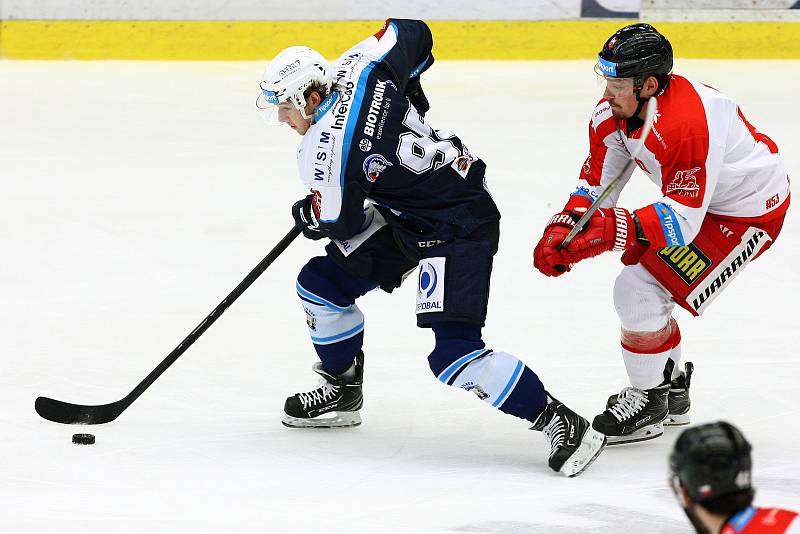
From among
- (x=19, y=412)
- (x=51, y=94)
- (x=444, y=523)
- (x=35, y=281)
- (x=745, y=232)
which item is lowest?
(x=51, y=94)

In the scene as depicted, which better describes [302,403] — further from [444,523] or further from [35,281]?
[35,281]

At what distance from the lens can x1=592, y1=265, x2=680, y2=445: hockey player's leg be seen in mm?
3312

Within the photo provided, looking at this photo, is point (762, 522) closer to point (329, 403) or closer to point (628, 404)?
point (628, 404)

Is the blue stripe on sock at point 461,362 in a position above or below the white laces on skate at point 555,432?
above

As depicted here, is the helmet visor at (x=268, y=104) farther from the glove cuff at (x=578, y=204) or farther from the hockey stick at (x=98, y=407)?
the glove cuff at (x=578, y=204)

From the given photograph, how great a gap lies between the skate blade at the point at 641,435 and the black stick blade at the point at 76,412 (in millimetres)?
1308

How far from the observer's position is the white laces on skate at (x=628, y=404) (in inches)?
134

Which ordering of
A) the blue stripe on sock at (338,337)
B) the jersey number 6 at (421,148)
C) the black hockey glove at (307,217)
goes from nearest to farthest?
the jersey number 6 at (421,148)
the black hockey glove at (307,217)
the blue stripe on sock at (338,337)

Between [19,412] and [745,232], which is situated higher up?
[745,232]

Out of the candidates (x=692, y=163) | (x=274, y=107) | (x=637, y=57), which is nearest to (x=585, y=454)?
(x=692, y=163)

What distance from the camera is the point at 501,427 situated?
3529mm

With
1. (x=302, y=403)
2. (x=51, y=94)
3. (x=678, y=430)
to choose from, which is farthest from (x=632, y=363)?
(x=51, y=94)

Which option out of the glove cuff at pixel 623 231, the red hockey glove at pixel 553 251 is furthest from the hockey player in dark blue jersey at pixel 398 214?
the glove cuff at pixel 623 231

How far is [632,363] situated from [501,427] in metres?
0.40
